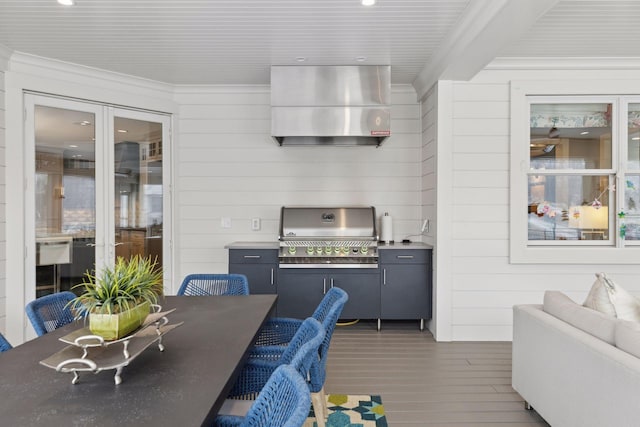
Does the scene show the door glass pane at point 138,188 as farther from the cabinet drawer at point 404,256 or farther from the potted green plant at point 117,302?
the potted green plant at point 117,302

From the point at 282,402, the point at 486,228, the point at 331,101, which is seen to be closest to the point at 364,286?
the point at 486,228

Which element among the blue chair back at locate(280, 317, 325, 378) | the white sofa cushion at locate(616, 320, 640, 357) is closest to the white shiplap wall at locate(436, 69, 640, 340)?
the white sofa cushion at locate(616, 320, 640, 357)

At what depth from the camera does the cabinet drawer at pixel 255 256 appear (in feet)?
13.0

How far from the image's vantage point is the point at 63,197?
3.67 metres

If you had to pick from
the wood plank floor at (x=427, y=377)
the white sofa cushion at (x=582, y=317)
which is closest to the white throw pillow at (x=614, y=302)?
the white sofa cushion at (x=582, y=317)

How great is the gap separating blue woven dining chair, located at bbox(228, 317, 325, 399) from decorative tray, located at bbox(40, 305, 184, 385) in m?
0.45

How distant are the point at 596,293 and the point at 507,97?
2302mm

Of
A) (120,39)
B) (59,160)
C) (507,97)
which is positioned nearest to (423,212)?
(507,97)

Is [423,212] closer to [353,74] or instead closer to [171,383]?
[353,74]

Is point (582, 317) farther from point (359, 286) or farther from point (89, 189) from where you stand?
point (89, 189)

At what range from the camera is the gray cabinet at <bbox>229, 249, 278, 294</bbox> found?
3943 mm

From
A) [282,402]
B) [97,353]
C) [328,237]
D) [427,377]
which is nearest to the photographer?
[282,402]

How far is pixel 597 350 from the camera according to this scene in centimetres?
170

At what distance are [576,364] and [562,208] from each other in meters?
2.42
